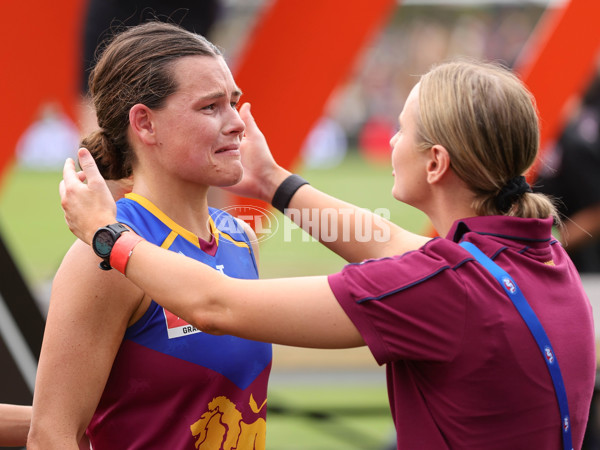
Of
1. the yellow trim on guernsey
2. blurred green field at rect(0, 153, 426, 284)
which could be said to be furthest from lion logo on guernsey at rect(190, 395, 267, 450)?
blurred green field at rect(0, 153, 426, 284)

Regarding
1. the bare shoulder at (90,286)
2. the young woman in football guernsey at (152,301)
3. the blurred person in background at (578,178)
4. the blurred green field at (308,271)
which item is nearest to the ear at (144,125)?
the young woman in football guernsey at (152,301)

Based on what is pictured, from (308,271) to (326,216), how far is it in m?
9.93

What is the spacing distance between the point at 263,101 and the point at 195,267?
1726mm

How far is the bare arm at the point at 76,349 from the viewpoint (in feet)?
6.25

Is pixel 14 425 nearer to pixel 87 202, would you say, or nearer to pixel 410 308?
pixel 87 202

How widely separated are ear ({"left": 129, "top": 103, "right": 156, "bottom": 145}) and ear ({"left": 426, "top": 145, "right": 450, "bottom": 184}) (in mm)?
674

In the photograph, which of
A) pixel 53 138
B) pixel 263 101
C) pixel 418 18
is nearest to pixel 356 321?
pixel 263 101

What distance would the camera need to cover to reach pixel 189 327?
2.01 metres

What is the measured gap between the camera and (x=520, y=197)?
6.38ft

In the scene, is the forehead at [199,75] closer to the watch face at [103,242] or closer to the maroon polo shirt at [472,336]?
the watch face at [103,242]

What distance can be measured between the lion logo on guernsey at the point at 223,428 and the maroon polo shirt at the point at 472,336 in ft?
1.35

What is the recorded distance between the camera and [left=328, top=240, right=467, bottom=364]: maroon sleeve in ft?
5.62

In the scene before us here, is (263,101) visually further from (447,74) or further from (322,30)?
(447,74)

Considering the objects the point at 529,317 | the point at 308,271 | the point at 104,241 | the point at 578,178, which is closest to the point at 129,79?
the point at 104,241
